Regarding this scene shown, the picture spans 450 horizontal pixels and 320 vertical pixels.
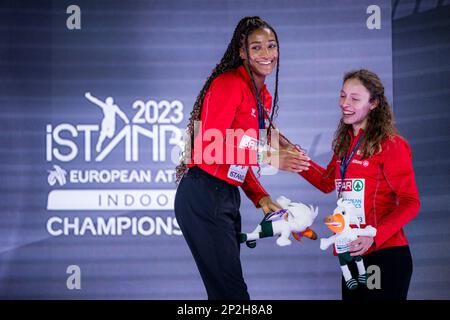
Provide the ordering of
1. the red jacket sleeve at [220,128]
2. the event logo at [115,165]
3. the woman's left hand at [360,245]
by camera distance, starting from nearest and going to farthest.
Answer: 1. the red jacket sleeve at [220,128]
2. the woman's left hand at [360,245]
3. the event logo at [115,165]

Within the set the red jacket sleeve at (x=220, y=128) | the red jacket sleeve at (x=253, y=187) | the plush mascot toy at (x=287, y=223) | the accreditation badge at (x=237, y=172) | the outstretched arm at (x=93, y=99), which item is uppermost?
the outstretched arm at (x=93, y=99)

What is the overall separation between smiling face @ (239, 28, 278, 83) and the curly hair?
46 centimetres

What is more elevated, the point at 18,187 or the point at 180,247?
the point at 18,187

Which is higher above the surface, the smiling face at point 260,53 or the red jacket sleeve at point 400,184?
the smiling face at point 260,53

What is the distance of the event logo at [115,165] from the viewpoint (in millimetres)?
4168

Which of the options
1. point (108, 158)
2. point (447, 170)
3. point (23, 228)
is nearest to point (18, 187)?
point (23, 228)

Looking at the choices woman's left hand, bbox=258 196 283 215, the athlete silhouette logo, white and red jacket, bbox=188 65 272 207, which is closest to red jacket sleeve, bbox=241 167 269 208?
woman's left hand, bbox=258 196 283 215

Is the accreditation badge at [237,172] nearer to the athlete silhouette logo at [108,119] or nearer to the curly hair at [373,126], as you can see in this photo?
the curly hair at [373,126]

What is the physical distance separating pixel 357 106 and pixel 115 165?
67.5 inches

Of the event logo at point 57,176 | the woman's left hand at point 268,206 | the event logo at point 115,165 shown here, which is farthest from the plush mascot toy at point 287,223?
the event logo at point 57,176

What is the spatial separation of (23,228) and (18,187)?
0.28m

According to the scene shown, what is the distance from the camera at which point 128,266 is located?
4207 millimetres

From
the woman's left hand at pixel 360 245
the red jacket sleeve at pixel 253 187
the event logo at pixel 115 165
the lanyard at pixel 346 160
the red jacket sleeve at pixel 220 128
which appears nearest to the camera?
the red jacket sleeve at pixel 220 128
